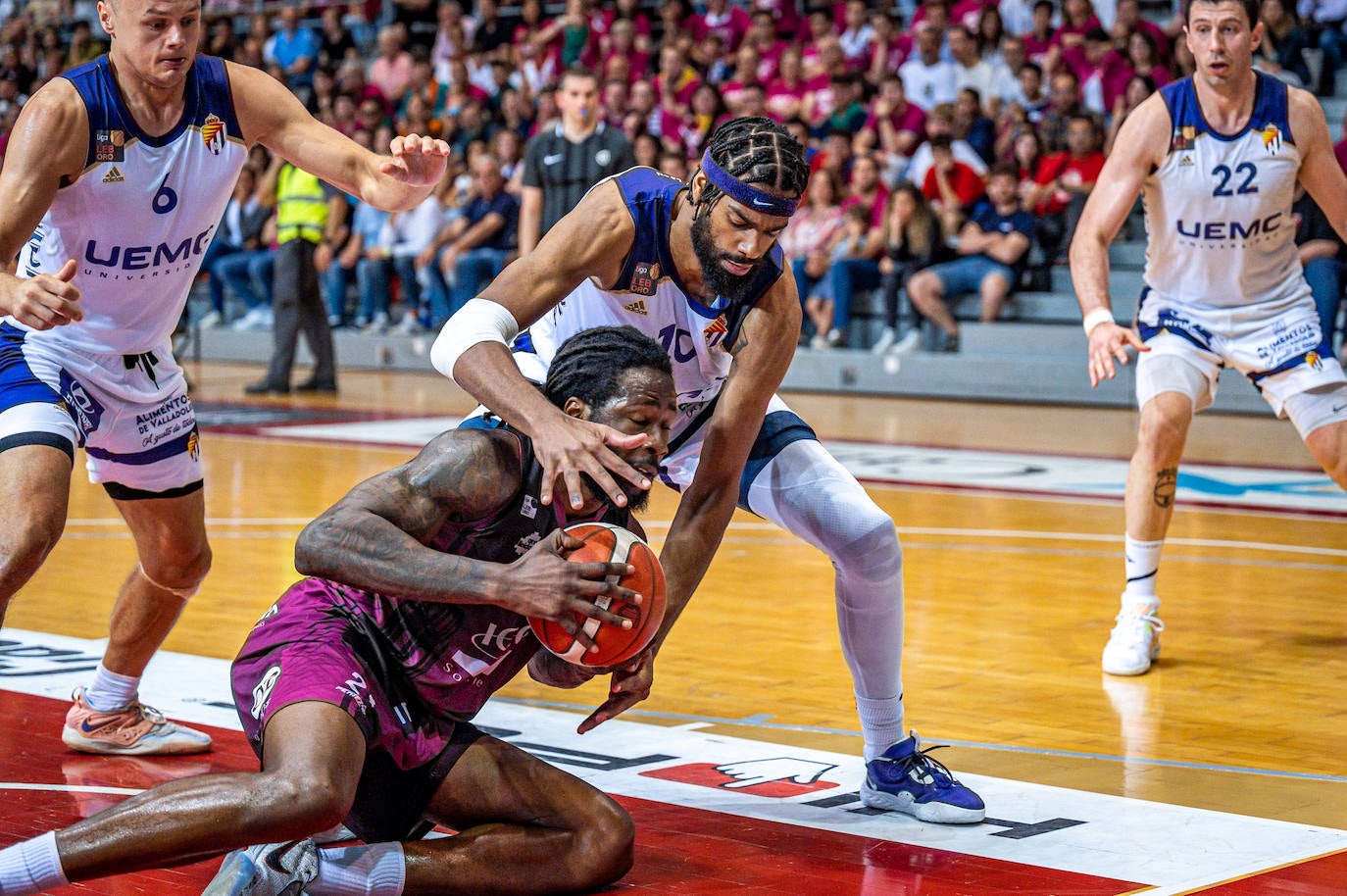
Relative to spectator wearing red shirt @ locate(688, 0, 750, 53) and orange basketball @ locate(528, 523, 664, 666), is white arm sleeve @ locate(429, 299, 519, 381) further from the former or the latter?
spectator wearing red shirt @ locate(688, 0, 750, 53)

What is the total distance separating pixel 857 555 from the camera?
4.44 meters

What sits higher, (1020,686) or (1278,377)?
(1278,377)

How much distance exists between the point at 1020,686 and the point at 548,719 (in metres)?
1.59

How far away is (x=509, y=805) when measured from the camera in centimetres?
377

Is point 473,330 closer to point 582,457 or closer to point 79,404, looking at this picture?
point 582,457

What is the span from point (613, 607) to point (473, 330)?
2.38 ft

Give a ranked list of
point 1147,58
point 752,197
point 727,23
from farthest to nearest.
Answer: point 727,23 → point 1147,58 → point 752,197

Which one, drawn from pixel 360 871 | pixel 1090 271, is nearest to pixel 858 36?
pixel 1090 271

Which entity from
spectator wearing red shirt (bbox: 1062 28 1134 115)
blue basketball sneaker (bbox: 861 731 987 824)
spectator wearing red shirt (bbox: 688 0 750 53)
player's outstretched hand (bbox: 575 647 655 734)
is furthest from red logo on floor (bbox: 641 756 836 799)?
spectator wearing red shirt (bbox: 688 0 750 53)

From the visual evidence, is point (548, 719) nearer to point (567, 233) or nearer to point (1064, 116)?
point (567, 233)

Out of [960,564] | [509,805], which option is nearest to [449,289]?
[960,564]

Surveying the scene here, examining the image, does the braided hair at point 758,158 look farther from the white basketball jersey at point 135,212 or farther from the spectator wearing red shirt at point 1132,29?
the spectator wearing red shirt at point 1132,29

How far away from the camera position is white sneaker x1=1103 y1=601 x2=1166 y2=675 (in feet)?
19.5

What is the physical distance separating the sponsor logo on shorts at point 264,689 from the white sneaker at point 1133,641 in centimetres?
332
